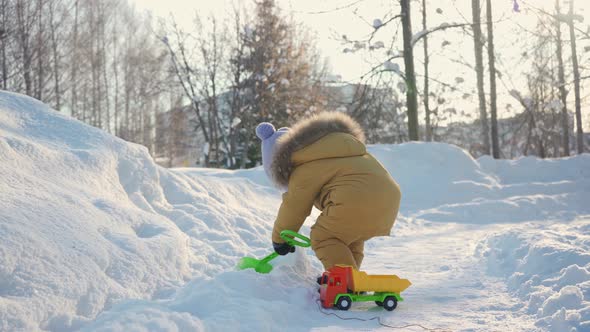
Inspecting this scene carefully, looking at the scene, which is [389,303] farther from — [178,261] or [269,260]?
[178,261]

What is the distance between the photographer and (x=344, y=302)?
3.16m

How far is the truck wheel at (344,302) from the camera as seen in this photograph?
10.4 ft

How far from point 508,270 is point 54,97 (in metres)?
19.6

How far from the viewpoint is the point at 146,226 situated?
384cm

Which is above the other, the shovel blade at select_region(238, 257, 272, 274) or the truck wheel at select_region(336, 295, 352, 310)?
the shovel blade at select_region(238, 257, 272, 274)

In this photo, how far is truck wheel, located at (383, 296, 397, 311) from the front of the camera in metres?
3.21

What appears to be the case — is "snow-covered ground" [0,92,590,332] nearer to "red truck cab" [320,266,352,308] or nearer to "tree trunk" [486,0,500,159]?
"red truck cab" [320,266,352,308]

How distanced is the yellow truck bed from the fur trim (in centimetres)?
81

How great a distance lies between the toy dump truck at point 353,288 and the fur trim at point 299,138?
74 centimetres

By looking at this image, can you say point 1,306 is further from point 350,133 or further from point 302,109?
point 302,109

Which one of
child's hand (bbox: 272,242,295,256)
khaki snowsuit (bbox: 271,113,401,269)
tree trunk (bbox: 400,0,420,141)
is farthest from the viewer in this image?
tree trunk (bbox: 400,0,420,141)

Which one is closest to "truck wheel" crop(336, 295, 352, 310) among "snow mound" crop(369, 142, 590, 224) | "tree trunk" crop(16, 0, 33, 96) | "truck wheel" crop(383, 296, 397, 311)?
"truck wheel" crop(383, 296, 397, 311)

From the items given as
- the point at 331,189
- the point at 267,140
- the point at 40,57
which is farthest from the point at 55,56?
the point at 331,189

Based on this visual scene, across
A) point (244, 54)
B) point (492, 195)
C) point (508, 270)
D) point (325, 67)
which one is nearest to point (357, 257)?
point (508, 270)
